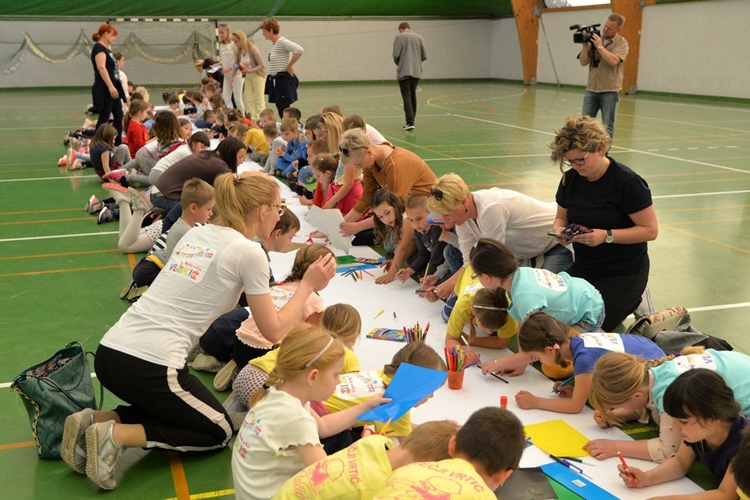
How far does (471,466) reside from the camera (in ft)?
6.12

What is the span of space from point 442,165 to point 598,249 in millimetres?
5113

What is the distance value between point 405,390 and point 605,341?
1035 mm

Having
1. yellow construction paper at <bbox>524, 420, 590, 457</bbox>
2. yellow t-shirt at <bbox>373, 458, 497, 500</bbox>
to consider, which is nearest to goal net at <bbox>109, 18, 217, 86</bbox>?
yellow construction paper at <bbox>524, 420, 590, 457</bbox>

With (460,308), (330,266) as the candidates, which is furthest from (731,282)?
(330,266)

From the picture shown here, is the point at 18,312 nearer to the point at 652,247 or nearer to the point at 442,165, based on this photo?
the point at 652,247

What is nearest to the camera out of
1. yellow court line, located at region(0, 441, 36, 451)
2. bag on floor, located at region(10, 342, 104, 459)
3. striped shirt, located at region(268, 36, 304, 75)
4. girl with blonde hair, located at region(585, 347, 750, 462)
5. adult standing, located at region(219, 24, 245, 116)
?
girl with blonde hair, located at region(585, 347, 750, 462)

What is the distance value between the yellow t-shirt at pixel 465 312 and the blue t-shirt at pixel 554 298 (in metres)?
0.33

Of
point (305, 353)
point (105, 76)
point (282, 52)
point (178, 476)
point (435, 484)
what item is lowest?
point (178, 476)

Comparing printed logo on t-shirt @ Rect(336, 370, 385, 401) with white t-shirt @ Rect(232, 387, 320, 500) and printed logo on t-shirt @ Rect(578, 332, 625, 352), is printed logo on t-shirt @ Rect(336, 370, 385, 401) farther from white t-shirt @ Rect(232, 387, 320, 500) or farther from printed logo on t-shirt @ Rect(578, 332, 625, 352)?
printed logo on t-shirt @ Rect(578, 332, 625, 352)

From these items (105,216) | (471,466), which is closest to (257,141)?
(105,216)

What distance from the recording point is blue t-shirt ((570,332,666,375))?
119 inches

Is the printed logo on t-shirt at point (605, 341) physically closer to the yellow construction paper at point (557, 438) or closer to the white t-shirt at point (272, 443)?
the yellow construction paper at point (557, 438)

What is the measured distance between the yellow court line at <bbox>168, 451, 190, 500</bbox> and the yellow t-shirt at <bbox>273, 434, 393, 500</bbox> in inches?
31.3

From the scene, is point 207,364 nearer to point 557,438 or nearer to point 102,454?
point 102,454
